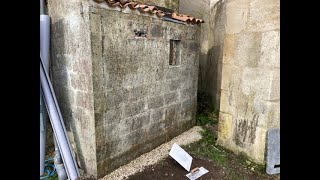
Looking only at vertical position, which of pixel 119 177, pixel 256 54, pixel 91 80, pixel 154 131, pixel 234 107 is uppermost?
pixel 256 54

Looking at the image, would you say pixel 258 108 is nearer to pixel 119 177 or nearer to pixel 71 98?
pixel 119 177

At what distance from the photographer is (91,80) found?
347 cm

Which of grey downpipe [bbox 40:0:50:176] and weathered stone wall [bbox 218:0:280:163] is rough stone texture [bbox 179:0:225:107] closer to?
weathered stone wall [bbox 218:0:280:163]

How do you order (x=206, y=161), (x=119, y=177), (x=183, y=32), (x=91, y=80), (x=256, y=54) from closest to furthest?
1. (x=91, y=80)
2. (x=119, y=177)
3. (x=256, y=54)
4. (x=206, y=161)
5. (x=183, y=32)

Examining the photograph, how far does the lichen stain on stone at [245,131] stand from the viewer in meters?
4.25

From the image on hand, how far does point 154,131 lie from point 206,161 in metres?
1.23

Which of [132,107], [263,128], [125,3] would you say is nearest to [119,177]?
[132,107]

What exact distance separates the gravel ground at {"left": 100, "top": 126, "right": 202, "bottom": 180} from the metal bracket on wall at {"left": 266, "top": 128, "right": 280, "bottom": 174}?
70.2 inches

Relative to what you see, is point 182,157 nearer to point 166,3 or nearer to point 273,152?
point 273,152

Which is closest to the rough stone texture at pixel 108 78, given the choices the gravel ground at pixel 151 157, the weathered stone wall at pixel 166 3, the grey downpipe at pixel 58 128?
the gravel ground at pixel 151 157

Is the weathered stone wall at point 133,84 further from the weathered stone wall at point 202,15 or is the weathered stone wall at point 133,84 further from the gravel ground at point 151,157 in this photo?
the weathered stone wall at point 202,15

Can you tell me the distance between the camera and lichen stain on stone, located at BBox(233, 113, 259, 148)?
13.9 ft

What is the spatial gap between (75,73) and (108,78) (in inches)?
21.7

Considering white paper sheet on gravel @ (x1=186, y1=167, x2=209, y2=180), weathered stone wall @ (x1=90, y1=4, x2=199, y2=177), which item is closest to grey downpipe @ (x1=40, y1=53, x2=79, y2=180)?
weathered stone wall @ (x1=90, y1=4, x2=199, y2=177)
